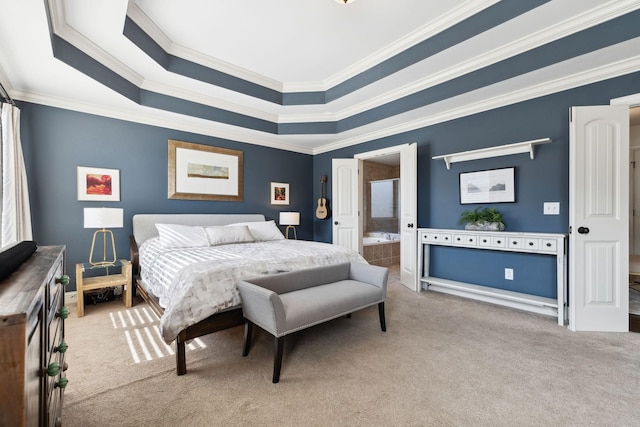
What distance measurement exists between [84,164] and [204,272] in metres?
2.73

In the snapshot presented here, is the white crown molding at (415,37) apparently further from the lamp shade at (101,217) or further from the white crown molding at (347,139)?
the lamp shade at (101,217)

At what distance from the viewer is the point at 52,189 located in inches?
132

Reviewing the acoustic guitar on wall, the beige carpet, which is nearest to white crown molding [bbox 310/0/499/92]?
A: the acoustic guitar on wall

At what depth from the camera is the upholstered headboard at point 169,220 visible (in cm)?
379

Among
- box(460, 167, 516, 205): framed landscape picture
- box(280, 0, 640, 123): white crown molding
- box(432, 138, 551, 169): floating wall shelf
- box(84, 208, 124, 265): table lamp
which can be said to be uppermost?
box(280, 0, 640, 123): white crown molding

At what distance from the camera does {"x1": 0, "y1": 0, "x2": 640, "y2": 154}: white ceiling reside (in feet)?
7.68

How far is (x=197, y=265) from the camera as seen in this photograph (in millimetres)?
2268

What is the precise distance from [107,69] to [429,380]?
4211mm

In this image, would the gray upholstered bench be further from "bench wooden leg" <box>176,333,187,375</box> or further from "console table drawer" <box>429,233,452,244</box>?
"console table drawer" <box>429,233,452,244</box>

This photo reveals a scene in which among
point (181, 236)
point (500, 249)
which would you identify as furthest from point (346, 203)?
point (181, 236)

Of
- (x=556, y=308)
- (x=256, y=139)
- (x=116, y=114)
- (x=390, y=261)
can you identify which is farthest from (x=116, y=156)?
(x=556, y=308)

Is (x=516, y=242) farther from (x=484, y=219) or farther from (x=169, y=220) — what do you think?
(x=169, y=220)

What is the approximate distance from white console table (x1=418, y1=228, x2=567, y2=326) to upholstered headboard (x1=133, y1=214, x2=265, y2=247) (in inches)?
114

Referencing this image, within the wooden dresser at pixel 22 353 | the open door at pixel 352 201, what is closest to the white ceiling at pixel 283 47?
the open door at pixel 352 201
